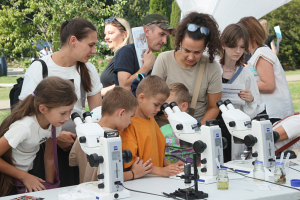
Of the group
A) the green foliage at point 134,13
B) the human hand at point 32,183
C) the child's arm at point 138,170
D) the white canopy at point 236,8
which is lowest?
the human hand at point 32,183

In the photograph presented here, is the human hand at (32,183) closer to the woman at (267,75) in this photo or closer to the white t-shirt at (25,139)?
the white t-shirt at (25,139)

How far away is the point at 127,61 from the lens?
3.38 metres

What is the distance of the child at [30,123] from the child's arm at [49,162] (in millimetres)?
177

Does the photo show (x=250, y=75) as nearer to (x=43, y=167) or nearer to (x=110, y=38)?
(x=110, y=38)

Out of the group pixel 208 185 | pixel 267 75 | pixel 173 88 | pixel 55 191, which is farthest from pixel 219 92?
pixel 55 191

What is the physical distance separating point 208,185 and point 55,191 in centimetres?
92

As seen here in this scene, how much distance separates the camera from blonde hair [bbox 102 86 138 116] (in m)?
2.31

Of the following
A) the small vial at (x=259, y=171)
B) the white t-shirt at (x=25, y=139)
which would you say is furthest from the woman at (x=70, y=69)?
the small vial at (x=259, y=171)

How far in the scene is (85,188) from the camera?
1.99m

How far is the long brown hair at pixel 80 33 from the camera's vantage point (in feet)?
9.32

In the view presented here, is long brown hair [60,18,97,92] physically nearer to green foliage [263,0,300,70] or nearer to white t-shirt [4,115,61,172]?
white t-shirt [4,115,61,172]

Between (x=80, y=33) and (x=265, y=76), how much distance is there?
1959mm

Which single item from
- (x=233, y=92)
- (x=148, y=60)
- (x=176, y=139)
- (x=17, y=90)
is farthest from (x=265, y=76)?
(x=17, y=90)

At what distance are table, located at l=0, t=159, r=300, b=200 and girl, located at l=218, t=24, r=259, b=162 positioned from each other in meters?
1.11
